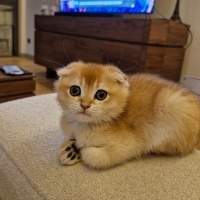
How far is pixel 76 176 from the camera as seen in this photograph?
Answer: 1.69ft

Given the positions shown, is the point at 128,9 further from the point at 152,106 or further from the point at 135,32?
the point at 152,106

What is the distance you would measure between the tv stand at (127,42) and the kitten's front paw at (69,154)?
0.98 meters

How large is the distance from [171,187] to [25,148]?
1.27 ft

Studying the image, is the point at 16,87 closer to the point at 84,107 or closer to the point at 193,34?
the point at 84,107

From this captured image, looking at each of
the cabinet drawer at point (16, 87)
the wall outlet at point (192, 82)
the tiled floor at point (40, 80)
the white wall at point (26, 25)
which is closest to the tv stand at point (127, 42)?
the wall outlet at point (192, 82)

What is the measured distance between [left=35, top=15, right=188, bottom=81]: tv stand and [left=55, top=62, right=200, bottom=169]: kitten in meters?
0.89

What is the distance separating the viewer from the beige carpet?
0.47 metres

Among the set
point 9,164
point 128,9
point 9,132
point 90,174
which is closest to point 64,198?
point 90,174

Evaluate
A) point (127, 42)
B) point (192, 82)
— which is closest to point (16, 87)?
point (127, 42)

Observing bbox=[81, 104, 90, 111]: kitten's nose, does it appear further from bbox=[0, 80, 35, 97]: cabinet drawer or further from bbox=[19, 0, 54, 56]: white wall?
bbox=[19, 0, 54, 56]: white wall

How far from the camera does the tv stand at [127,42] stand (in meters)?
1.41

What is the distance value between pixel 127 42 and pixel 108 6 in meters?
0.59

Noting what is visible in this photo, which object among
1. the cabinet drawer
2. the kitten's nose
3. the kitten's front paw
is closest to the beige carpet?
the kitten's front paw

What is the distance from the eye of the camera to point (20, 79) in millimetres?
1550
